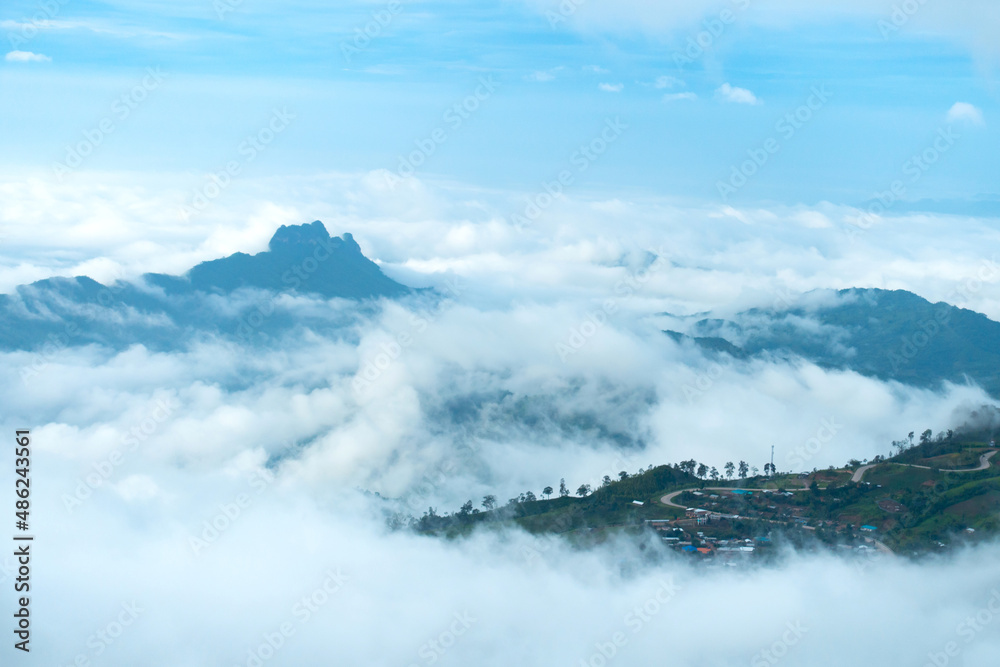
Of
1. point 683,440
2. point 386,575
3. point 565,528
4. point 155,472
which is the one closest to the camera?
point 386,575

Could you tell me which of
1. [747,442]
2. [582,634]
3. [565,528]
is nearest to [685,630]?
[582,634]

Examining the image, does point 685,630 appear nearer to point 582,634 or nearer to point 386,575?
point 582,634

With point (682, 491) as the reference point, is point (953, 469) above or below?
above

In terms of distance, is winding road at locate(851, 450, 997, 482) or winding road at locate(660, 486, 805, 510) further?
winding road at locate(660, 486, 805, 510)

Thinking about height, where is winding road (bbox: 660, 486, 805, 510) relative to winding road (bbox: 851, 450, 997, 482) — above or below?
below

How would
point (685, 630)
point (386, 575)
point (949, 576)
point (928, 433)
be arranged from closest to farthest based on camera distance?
point (685, 630) → point (949, 576) → point (386, 575) → point (928, 433)

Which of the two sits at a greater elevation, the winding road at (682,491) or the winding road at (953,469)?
the winding road at (953,469)

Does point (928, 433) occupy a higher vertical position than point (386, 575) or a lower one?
higher

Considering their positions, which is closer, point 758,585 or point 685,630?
point 685,630

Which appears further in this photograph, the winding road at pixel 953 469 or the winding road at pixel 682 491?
the winding road at pixel 682 491

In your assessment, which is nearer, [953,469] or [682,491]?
[953,469]
